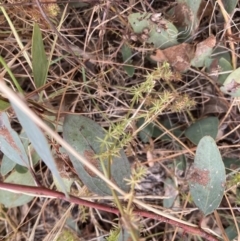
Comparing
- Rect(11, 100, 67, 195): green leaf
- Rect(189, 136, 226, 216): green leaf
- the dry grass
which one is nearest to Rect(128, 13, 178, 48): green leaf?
the dry grass

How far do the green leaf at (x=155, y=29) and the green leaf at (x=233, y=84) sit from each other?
0.45ft

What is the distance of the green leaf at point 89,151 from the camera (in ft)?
2.61

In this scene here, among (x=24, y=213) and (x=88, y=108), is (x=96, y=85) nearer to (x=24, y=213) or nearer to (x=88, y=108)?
(x=88, y=108)

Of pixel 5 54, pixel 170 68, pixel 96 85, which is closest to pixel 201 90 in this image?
pixel 170 68

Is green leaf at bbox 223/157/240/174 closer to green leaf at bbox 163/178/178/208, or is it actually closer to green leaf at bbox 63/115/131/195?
green leaf at bbox 163/178/178/208

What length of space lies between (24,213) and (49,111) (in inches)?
13.5

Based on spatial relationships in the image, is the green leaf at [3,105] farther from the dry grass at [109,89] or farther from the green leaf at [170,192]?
the green leaf at [170,192]

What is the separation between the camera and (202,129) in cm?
94

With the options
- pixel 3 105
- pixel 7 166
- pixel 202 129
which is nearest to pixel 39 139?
pixel 3 105

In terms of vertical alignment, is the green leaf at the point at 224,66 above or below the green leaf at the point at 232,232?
above

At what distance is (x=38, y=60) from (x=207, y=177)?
1.28 feet

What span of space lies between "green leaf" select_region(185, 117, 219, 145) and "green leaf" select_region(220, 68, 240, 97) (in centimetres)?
8

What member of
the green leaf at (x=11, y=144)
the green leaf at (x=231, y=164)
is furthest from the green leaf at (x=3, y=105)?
the green leaf at (x=231, y=164)

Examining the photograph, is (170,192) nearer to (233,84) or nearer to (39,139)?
(233,84)
